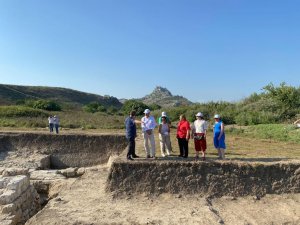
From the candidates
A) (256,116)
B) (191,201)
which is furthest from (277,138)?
(191,201)

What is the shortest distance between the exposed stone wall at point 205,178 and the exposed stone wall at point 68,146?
5.40 meters

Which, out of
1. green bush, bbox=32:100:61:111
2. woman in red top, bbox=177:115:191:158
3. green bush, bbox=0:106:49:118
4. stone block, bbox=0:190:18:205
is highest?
green bush, bbox=32:100:61:111

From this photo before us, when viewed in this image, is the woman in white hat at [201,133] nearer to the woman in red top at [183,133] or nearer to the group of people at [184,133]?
the group of people at [184,133]

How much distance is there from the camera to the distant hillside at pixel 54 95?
207ft

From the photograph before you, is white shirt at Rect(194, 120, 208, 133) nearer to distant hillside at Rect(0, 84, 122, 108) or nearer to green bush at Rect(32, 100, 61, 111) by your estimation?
green bush at Rect(32, 100, 61, 111)

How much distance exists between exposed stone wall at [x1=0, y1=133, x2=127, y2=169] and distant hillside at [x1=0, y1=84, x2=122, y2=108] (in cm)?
4727

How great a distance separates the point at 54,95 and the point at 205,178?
68833 millimetres

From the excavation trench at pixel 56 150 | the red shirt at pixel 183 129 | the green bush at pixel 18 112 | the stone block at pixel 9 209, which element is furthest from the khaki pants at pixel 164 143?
the green bush at pixel 18 112

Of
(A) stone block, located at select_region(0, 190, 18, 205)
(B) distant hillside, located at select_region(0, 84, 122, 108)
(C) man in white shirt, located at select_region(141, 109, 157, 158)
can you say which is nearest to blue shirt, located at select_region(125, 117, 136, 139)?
(C) man in white shirt, located at select_region(141, 109, 157, 158)

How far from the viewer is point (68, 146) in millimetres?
14039

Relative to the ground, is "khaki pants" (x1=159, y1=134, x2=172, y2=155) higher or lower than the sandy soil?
higher

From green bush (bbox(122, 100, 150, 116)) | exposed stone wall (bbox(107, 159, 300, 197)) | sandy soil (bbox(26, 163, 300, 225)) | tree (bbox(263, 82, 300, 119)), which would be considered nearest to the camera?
sandy soil (bbox(26, 163, 300, 225))

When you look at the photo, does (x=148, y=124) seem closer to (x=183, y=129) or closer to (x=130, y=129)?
(x=130, y=129)

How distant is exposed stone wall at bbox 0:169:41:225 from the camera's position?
7371 millimetres
